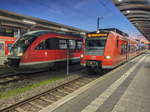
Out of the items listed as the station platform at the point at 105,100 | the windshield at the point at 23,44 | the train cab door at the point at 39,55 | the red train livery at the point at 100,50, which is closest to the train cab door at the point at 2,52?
the windshield at the point at 23,44

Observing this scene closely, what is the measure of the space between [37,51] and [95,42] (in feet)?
13.3

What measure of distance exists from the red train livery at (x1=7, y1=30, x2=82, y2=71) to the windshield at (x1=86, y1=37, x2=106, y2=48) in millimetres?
2679

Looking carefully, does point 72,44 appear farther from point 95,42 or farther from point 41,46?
point 41,46

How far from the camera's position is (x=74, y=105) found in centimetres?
462

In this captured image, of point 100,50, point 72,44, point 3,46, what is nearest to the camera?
point 100,50

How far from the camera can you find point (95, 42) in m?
9.56

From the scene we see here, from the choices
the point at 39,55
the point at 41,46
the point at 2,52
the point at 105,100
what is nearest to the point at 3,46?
the point at 2,52

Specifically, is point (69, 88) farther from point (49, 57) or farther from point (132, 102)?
point (49, 57)

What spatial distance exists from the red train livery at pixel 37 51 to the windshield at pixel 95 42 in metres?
2.68

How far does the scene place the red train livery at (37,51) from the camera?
8.73m

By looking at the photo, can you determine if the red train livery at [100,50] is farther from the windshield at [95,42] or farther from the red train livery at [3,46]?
the red train livery at [3,46]

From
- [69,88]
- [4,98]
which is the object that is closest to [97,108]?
[69,88]

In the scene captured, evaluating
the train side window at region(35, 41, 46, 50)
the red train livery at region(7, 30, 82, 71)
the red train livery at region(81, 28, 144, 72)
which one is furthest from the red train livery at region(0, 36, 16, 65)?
the red train livery at region(81, 28, 144, 72)

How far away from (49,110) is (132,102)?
2.95 metres
